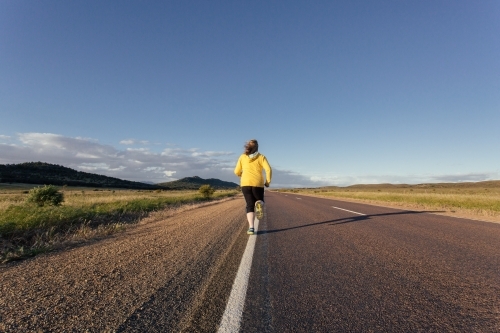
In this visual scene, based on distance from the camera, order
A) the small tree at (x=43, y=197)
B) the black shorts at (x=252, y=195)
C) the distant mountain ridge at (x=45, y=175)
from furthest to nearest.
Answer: the distant mountain ridge at (x=45, y=175)
the small tree at (x=43, y=197)
the black shorts at (x=252, y=195)

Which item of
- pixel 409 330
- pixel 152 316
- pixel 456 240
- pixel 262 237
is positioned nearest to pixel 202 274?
pixel 152 316

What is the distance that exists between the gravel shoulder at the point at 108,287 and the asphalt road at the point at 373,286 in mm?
694

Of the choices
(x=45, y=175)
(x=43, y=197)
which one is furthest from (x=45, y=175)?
(x=43, y=197)

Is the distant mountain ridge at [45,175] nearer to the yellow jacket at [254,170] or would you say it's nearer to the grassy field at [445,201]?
the grassy field at [445,201]

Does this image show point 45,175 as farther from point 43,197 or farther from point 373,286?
point 373,286

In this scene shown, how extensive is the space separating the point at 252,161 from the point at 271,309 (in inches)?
183

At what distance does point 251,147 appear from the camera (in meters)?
7.25

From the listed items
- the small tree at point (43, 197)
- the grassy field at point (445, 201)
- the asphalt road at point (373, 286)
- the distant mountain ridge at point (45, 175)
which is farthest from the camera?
the distant mountain ridge at point (45, 175)

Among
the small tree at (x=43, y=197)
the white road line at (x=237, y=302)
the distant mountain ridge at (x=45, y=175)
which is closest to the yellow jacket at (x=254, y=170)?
the white road line at (x=237, y=302)

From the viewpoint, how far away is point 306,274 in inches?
154

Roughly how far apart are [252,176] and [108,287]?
4298 mm

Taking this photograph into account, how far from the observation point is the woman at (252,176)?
7.14m

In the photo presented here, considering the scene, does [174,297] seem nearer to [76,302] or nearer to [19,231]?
[76,302]

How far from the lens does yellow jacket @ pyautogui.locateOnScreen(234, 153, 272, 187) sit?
7.16m
